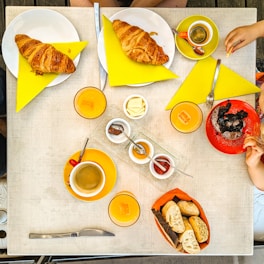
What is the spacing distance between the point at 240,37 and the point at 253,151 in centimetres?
30

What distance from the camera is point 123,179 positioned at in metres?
1.10

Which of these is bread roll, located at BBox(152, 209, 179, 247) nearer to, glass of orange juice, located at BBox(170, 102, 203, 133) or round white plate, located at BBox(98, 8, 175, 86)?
glass of orange juice, located at BBox(170, 102, 203, 133)

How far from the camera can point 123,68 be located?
42.7 inches

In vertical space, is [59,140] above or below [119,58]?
below

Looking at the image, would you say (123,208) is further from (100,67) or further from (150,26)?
(150,26)

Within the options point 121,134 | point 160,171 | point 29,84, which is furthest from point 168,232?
point 29,84

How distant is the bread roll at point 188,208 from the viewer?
1.06 meters

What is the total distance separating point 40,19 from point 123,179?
1.55 ft

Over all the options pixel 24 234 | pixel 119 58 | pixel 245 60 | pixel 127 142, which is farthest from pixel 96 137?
pixel 245 60

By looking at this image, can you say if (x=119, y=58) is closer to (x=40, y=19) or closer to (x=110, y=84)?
(x=110, y=84)

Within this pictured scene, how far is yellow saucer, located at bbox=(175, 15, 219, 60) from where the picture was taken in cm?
109

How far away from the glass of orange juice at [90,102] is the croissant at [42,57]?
0.22 ft

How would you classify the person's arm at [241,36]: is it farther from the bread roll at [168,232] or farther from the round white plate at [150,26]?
the bread roll at [168,232]

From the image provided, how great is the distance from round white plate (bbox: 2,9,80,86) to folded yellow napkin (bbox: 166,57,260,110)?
0.29m
